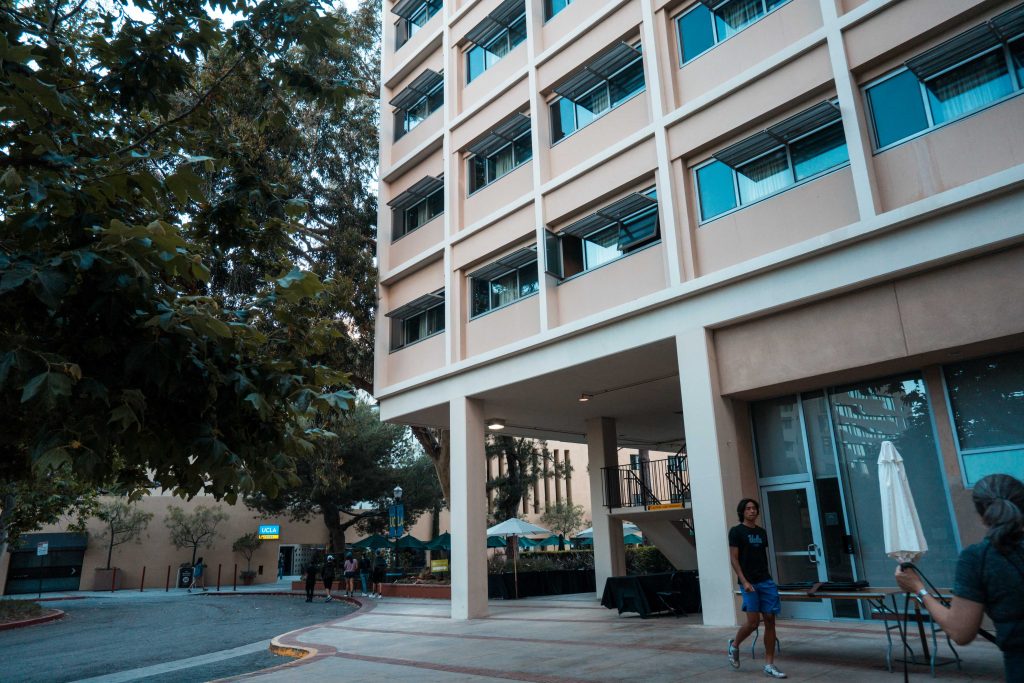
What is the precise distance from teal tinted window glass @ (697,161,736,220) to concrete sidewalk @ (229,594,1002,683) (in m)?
7.06

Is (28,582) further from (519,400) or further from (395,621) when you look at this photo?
(519,400)

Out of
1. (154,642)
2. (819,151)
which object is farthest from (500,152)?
(154,642)

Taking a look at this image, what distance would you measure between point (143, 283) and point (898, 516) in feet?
21.8

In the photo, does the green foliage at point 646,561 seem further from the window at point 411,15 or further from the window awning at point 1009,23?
the window at point 411,15

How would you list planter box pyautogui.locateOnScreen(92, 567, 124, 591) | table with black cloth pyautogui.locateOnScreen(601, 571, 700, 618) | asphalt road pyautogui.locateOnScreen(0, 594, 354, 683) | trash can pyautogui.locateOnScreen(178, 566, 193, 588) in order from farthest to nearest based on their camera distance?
trash can pyautogui.locateOnScreen(178, 566, 193, 588) → planter box pyautogui.locateOnScreen(92, 567, 124, 591) → table with black cloth pyautogui.locateOnScreen(601, 571, 700, 618) → asphalt road pyautogui.locateOnScreen(0, 594, 354, 683)

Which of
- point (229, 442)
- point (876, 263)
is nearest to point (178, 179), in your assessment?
point (229, 442)

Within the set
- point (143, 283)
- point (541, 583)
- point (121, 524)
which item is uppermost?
point (121, 524)

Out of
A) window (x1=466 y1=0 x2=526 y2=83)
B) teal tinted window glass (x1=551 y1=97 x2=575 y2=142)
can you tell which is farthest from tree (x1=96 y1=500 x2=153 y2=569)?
teal tinted window glass (x1=551 y1=97 x2=575 y2=142)

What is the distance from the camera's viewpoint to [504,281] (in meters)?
17.7

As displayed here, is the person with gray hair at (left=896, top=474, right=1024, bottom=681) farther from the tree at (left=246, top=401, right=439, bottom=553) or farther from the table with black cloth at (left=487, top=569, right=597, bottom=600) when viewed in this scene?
the tree at (left=246, top=401, right=439, bottom=553)

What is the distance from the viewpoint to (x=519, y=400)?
726 inches

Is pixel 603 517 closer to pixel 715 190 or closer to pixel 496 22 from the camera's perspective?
pixel 715 190

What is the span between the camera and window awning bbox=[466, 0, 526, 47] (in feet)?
59.7

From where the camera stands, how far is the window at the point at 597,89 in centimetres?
1505
